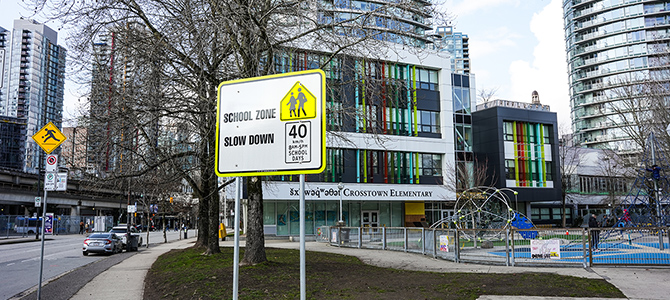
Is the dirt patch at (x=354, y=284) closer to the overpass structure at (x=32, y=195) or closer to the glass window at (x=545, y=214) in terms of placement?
the overpass structure at (x=32, y=195)

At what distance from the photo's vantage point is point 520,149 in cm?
4991

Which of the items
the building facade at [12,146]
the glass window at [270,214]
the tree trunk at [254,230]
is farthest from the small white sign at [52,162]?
the building facade at [12,146]

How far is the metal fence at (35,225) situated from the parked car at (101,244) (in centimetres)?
2663

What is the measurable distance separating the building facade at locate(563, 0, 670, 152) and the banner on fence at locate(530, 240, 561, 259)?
82055mm

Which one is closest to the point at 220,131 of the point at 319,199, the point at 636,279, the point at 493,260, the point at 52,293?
the point at 52,293

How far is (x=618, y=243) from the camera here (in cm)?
1412

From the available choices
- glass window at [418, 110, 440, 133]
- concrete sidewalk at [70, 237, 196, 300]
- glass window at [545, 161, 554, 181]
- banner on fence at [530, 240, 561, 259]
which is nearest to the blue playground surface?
banner on fence at [530, 240, 561, 259]

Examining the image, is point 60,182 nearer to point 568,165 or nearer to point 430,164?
point 430,164

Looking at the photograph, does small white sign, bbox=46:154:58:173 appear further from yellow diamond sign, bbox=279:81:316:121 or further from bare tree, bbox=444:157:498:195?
bare tree, bbox=444:157:498:195

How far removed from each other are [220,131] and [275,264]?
7766 millimetres

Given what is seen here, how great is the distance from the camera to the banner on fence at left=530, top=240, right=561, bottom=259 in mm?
14336

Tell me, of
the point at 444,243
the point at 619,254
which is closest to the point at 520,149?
the point at 444,243

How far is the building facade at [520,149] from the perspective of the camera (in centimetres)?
4866

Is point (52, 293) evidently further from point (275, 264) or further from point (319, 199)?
point (319, 199)
